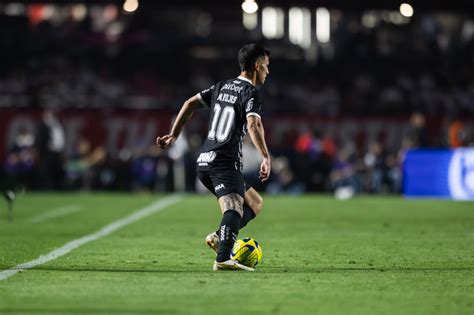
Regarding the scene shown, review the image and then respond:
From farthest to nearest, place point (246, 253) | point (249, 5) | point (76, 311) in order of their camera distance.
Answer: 1. point (249, 5)
2. point (246, 253)
3. point (76, 311)

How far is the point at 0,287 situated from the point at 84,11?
1106 inches

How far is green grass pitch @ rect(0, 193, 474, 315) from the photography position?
23.4ft

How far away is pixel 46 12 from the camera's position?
35312mm

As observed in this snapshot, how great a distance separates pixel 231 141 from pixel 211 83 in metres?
23.7

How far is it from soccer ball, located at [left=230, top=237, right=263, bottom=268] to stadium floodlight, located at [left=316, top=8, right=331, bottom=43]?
93.9 ft

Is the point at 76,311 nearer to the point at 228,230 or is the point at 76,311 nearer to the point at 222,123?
the point at 228,230

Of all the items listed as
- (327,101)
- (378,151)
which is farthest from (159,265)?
(327,101)

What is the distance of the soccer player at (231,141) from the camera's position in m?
9.52

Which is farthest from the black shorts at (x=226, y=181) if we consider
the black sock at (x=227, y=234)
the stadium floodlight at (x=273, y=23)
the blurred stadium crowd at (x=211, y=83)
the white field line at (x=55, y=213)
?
the stadium floodlight at (x=273, y=23)

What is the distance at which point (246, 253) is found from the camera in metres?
9.66

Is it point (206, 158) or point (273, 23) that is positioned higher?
point (273, 23)

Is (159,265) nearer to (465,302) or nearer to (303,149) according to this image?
(465,302)

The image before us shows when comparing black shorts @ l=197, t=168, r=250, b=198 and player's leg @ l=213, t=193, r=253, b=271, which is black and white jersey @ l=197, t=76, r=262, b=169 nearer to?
black shorts @ l=197, t=168, r=250, b=198

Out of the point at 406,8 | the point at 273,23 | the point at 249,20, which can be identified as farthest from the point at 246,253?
the point at 273,23
